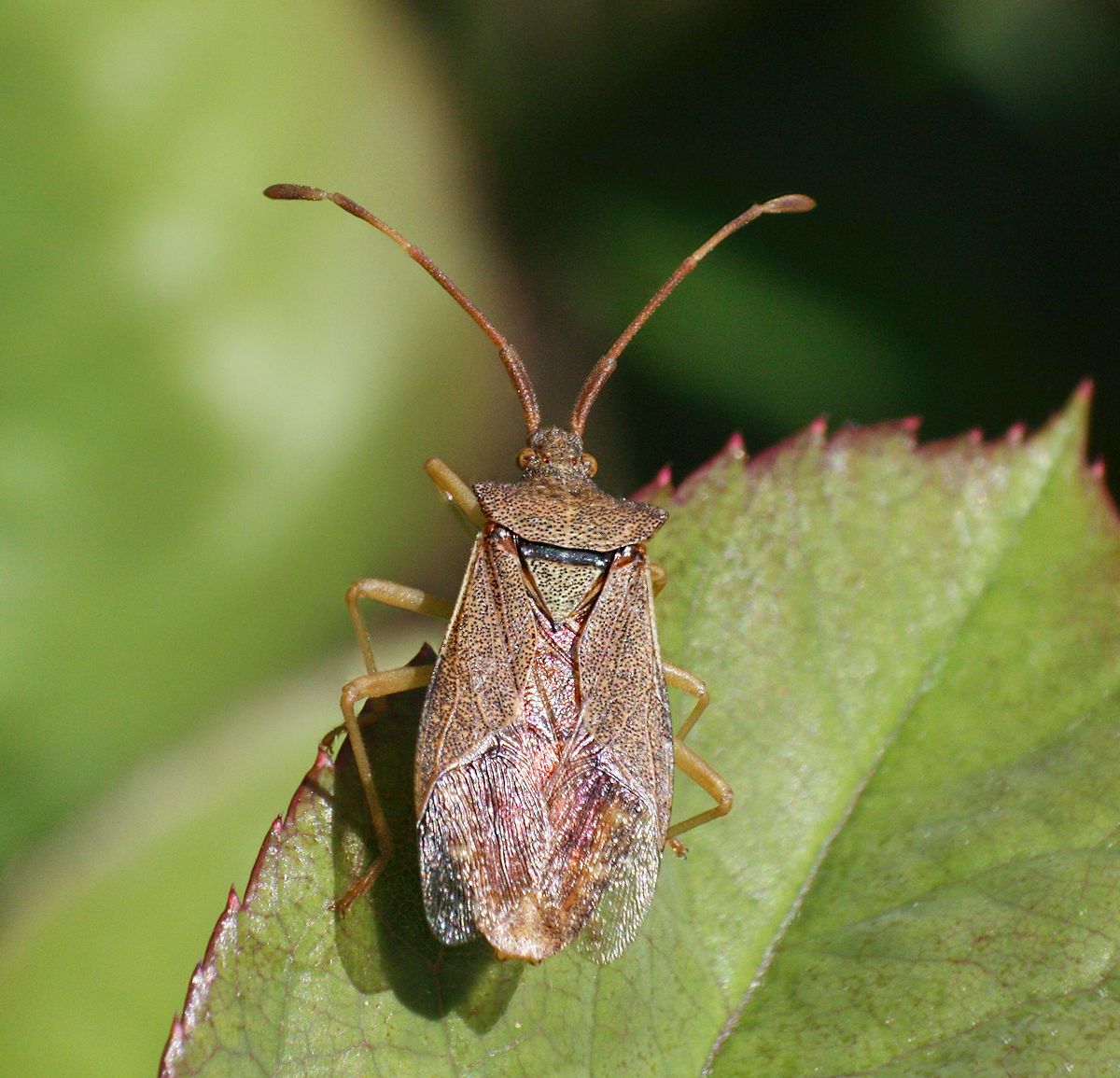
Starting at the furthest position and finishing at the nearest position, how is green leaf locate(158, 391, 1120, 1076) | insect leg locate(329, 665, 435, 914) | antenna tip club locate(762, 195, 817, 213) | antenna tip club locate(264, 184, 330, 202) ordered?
antenna tip club locate(762, 195, 817, 213)
antenna tip club locate(264, 184, 330, 202)
insect leg locate(329, 665, 435, 914)
green leaf locate(158, 391, 1120, 1076)

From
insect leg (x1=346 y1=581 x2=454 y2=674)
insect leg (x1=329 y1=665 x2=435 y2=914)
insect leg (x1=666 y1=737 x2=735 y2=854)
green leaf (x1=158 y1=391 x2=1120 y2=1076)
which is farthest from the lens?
insect leg (x1=346 y1=581 x2=454 y2=674)

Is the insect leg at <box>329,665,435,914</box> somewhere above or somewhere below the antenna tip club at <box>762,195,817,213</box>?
below

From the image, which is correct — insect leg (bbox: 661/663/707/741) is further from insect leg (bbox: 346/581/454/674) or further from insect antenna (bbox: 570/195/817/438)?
insect antenna (bbox: 570/195/817/438)

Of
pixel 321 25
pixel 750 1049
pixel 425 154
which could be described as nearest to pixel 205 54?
pixel 321 25

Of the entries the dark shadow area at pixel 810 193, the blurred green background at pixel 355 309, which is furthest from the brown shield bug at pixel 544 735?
the dark shadow area at pixel 810 193

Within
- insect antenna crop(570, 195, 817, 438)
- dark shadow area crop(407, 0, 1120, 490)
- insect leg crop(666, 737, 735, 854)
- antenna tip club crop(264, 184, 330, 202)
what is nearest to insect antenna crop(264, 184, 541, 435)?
antenna tip club crop(264, 184, 330, 202)

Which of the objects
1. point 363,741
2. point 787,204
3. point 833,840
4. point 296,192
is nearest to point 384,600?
point 363,741

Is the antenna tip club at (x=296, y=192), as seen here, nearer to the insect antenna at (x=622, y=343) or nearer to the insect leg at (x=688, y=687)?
the insect antenna at (x=622, y=343)
